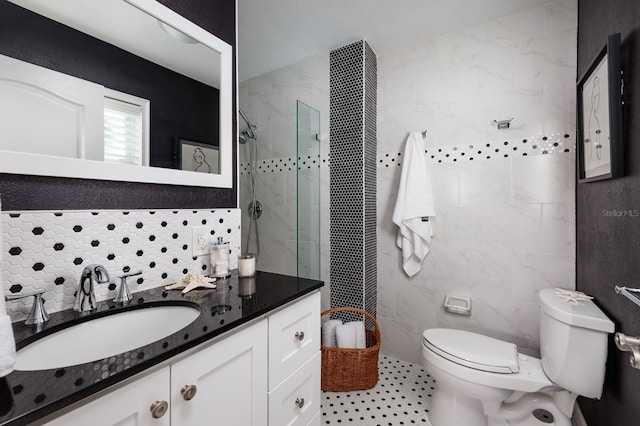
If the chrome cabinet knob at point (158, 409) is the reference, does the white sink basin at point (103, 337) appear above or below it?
above

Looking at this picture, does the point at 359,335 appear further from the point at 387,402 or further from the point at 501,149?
the point at 501,149

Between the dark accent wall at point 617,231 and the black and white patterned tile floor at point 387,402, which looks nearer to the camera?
the dark accent wall at point 617,231

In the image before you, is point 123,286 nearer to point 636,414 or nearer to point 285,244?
point 285,244

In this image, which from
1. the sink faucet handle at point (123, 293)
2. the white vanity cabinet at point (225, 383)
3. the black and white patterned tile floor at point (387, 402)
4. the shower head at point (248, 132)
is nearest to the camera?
the white vanity cabinet at point (225, 383)

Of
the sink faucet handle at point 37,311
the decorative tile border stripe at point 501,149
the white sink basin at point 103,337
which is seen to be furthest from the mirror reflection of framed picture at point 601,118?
the sink faucet handle at point 37,311

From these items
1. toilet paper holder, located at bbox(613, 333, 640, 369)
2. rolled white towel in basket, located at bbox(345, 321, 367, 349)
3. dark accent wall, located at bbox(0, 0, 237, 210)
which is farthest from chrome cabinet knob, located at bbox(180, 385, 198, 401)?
rolled white towel in basket, located at bbox(345, 321, 367, 349)

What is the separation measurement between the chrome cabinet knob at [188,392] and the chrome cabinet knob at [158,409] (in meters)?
0.04

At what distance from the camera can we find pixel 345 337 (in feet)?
6.08

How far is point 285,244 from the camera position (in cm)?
205

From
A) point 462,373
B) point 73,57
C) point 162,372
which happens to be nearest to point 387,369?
point 462,373

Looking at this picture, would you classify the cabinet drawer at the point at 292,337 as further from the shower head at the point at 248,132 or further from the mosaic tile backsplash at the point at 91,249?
the shower head at the point at 248,132

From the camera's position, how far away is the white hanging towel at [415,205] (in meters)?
1.99

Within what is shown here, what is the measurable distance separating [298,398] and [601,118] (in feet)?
5.66

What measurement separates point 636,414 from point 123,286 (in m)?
1.81
